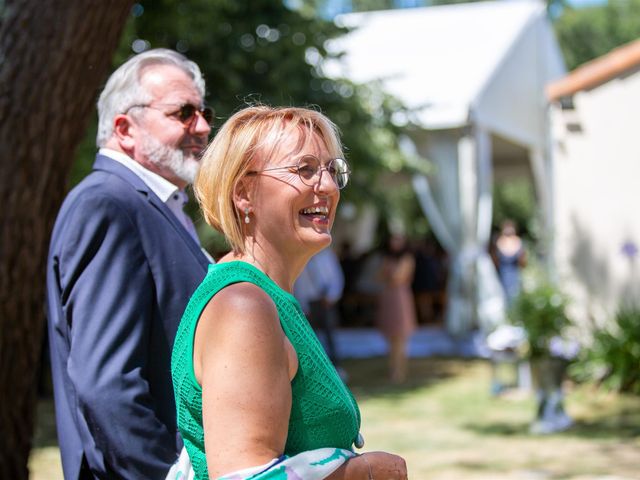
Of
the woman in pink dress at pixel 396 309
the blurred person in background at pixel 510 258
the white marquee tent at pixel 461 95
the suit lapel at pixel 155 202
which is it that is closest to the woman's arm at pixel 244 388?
the suit lapel at pixel 155 202

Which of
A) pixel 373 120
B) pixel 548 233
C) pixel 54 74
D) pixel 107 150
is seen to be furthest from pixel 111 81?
pixel 373 120

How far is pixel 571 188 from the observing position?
37.5 ft

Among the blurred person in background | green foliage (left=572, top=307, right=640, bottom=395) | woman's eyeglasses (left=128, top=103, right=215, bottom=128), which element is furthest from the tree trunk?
the blurred person in background

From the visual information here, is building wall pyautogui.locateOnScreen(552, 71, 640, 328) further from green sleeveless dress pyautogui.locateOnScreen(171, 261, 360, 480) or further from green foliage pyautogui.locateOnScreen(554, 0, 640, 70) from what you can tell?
green foliage pyautogui.locateOnScreen(554, 0, 640, 70)

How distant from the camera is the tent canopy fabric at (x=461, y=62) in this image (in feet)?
46.5

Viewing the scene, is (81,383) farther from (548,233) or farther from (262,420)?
(548,233)

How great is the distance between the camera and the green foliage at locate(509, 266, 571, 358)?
8.98 meters

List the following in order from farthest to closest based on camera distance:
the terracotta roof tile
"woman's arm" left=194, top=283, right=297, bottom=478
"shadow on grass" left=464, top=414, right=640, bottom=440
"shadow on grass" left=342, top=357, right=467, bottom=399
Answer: "shadow on grass" left=342, top=357, right=467, bottom=399
the terracotta roof tile
"shadow on grass" left=464, top=414, right=640, bottom=440
"woman's arm" left=194, top=283, right=297, bottom=478

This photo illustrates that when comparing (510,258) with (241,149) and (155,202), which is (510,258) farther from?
(241,149)

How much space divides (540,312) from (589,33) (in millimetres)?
42424

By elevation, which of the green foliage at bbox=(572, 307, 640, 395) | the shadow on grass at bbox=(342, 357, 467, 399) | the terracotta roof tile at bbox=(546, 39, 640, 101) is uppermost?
the terracotta roof tile at bbox=(546, 39, 640, 101)

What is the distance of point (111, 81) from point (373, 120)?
1078 centimetres

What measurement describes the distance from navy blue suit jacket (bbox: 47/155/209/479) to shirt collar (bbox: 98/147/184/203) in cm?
5

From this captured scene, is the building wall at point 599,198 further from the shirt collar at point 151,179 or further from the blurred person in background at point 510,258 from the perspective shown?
the shirt collar at point 151,179
